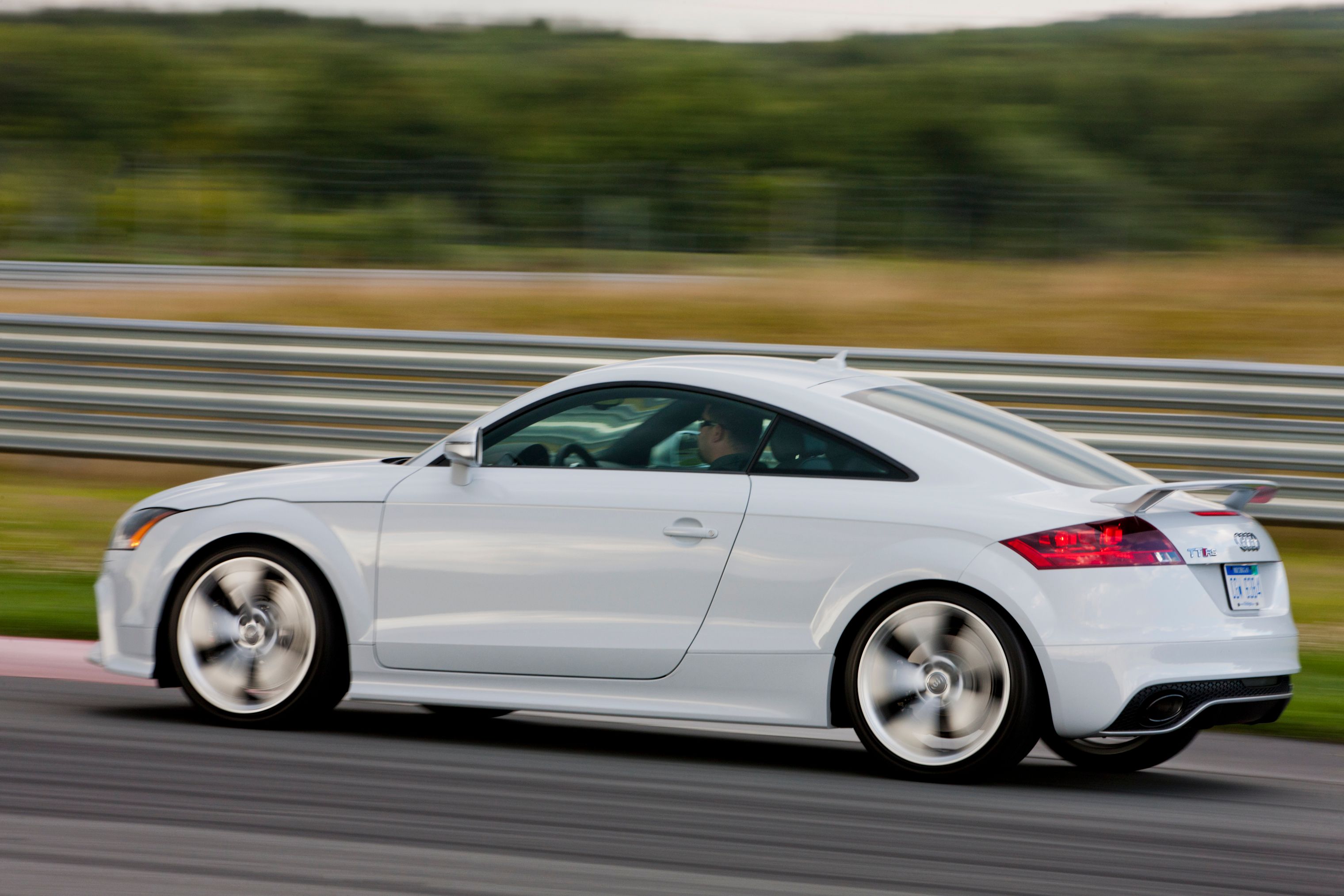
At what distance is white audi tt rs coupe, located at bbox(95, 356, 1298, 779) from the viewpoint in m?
5.20

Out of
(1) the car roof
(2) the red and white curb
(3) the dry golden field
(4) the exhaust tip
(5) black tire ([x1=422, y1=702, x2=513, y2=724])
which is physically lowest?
(5) black tire ([x1=422, y1=702, x2=513, y2=724])

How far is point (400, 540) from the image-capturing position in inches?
233

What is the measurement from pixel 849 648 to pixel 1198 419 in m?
5.20

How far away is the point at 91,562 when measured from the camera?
955 cm

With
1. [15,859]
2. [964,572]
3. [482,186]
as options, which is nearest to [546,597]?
[964,572]

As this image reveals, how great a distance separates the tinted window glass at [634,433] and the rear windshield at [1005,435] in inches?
18.5

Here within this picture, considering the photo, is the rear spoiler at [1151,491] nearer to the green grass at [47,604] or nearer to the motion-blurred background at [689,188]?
the motion-blurred background at [689,188]

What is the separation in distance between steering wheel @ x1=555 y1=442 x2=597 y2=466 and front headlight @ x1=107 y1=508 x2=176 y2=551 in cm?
149

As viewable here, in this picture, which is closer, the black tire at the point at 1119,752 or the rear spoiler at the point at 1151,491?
the rear spoiler at the point at 1151,491

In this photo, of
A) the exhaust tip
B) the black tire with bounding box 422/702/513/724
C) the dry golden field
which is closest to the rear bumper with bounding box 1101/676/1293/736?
the exhaust tip

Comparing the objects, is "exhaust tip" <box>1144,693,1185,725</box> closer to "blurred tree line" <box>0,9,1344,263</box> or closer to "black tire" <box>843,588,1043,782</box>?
"black tire" <box>843,588,1043,782</box>

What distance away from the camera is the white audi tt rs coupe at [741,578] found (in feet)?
17.1

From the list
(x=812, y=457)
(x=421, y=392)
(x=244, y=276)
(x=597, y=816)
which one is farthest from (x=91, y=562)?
(x=244, y=276)

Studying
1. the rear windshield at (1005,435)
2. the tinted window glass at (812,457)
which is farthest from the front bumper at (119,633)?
the rear windshield at (1005,435)
